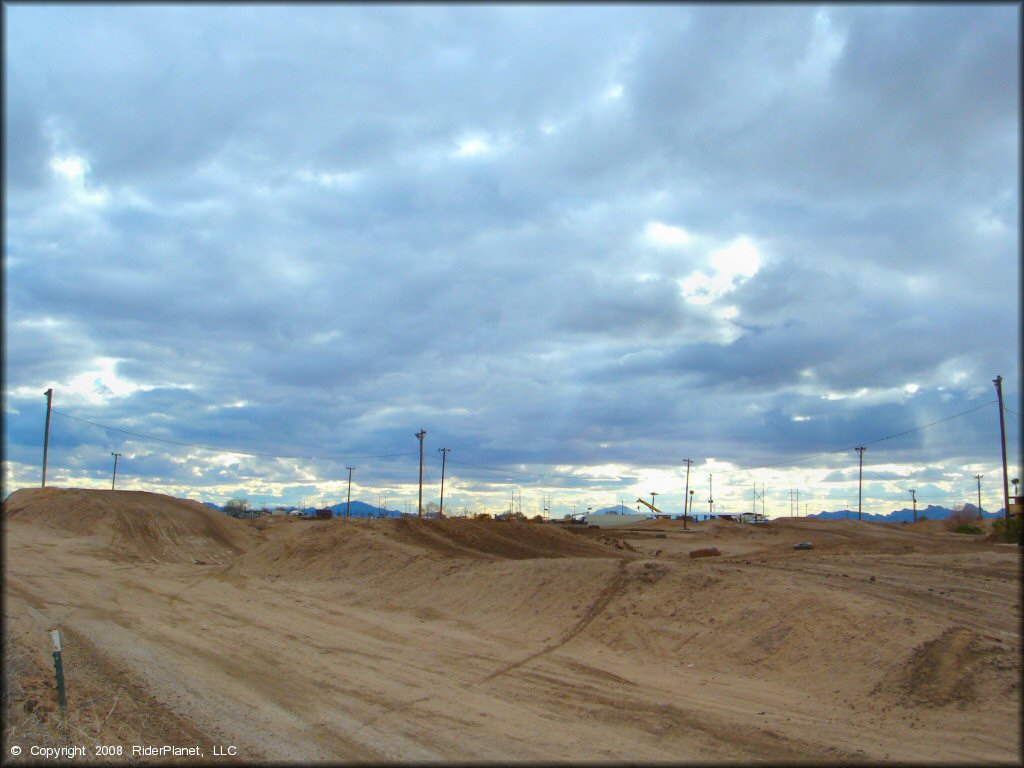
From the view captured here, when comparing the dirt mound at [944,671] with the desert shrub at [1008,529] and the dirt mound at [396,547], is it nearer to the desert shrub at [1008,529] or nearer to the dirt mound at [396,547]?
the desert shrub at [1008,529]

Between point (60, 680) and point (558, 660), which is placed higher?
point (60, 680)

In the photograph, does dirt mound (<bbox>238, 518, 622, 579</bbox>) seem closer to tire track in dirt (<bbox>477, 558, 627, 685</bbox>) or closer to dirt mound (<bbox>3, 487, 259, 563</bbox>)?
tire track in dirt (<bbox>477, 558, 627, 685</bbox>)

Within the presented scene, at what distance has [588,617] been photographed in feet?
65.4

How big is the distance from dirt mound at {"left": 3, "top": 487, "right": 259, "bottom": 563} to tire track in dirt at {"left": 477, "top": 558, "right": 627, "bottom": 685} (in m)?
32.0

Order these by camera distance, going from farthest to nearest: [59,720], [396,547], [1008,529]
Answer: [396,547]
[1008,529]
[59,720]

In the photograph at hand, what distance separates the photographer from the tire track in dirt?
15.7m

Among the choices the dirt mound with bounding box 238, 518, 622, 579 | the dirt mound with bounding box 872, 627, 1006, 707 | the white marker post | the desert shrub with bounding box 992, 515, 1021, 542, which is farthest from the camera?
the dirt mound with bounding box 238, 518, 622, 579

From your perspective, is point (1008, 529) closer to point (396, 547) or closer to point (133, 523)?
point (396, 547)

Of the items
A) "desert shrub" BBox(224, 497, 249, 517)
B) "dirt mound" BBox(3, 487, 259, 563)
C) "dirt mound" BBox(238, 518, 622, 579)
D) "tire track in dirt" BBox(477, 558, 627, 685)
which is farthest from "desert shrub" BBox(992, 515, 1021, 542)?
"desert shrub" BBox(224, 497, 249, 517)

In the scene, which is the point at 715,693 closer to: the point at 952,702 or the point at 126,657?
the point at 952,702

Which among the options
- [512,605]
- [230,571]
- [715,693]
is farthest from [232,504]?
[715,693]

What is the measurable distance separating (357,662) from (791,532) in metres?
43.5

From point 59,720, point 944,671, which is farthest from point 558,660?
point 59,720

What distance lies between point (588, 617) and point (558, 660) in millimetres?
3764
